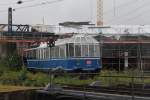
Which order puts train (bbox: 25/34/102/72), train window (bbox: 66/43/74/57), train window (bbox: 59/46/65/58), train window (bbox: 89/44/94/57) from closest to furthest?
train (bbox: 25/34/102/72)
train window (bbox: 66/43/74/57)
train window (bbox: 59/46/65/58)
train window (bbox: 89/44/94/57)

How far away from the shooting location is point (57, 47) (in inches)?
1395

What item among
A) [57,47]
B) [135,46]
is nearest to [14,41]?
[135,46]

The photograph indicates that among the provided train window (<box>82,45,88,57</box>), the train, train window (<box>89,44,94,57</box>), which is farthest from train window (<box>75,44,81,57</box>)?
train window (<box>89,44,94,57</box>)

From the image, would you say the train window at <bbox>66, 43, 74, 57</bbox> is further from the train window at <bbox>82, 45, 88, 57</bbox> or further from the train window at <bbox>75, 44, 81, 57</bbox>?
the train window at <bbox>82, 45, 88, 57</bbox>

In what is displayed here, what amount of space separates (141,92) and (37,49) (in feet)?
78.2

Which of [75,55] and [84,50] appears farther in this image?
[84,50]

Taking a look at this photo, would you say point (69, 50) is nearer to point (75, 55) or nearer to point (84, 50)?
point (75, 55)

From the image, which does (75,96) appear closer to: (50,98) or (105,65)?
(50,98)

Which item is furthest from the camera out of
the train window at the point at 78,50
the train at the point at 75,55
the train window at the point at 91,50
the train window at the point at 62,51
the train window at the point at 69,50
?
the train window at the point at 91,50

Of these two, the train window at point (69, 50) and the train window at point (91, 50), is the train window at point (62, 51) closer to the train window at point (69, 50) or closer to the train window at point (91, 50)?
the train window at point (69, 50)

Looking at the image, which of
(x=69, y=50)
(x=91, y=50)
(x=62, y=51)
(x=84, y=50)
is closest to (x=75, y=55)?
(x=69, y=50)

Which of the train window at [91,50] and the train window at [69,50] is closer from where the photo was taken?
the train window at [69,50]

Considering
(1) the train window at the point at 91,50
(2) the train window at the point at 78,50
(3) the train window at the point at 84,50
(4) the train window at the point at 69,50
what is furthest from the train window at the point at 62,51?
(1) the train window at the point at 91,50

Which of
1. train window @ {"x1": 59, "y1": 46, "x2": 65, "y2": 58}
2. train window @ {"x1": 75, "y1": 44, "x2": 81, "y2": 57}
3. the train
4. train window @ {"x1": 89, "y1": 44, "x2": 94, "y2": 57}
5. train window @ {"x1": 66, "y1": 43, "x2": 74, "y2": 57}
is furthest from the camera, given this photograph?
train window @ {"x1": 89, "y1": 44, "x2": 94, "y2": 57}
